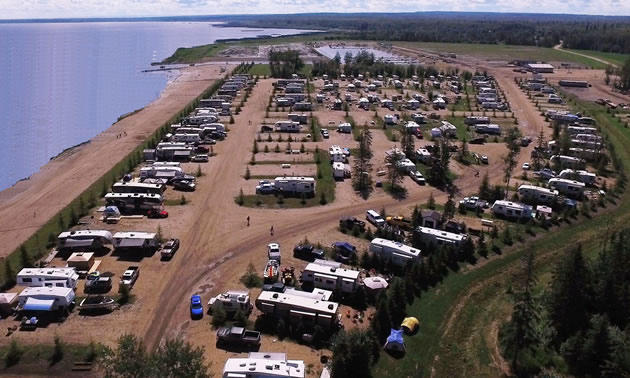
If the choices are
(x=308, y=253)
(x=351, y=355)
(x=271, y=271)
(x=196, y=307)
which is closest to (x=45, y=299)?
(x=196, y=307)

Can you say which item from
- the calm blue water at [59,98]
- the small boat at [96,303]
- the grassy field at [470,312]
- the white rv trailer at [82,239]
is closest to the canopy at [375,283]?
the grassy field at [470,312]

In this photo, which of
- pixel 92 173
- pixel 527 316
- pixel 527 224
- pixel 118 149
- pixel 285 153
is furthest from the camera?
pixel 118 149

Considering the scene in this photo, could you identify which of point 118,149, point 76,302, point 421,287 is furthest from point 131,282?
point 118,149

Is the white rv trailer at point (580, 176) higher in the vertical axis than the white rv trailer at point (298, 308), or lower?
higher

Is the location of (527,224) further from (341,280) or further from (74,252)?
(74,252)

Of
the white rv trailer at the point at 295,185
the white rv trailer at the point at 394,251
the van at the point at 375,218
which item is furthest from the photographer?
the white rv trailer at the point at 295,185

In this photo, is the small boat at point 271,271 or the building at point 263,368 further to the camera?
the small boat at point 271,271

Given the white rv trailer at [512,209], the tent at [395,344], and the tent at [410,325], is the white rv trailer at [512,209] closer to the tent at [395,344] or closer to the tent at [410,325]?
the tent at [410,325]
